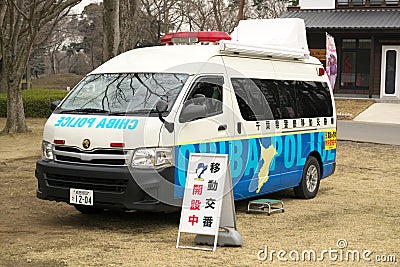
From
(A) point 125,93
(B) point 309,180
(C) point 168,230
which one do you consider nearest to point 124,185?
(C) point 168,230

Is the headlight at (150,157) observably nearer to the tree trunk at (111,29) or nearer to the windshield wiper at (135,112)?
the windshield wiper at (135,112)

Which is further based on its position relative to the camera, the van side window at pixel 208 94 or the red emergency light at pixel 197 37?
the red emergency light at pixel 197 37

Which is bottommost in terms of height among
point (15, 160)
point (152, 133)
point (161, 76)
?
point (15, 160)

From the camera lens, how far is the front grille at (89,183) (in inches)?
312

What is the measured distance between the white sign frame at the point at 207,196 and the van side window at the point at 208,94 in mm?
1004

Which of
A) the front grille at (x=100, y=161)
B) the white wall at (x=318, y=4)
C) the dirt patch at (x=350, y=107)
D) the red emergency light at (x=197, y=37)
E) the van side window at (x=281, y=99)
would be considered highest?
the white wall at (x=318, y=4)

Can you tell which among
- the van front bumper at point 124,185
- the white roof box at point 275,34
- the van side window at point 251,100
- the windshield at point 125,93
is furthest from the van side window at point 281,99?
the van front bumper at point 124,185

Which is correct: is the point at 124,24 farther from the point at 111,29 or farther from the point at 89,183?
the point at 89,183

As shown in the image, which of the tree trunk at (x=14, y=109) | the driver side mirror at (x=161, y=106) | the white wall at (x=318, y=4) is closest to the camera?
the driver side mirror at (x=161, y=106)

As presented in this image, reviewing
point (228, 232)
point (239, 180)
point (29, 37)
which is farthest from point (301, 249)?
point (29, 37)

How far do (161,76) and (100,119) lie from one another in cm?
105

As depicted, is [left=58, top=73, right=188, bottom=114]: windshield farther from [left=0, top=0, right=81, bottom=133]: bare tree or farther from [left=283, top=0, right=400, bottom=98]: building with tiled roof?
[left=283, top=0, right=400, bottom=98]: building with tiled roof

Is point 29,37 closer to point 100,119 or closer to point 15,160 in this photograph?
point 15,160

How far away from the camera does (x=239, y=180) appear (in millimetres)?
9195
